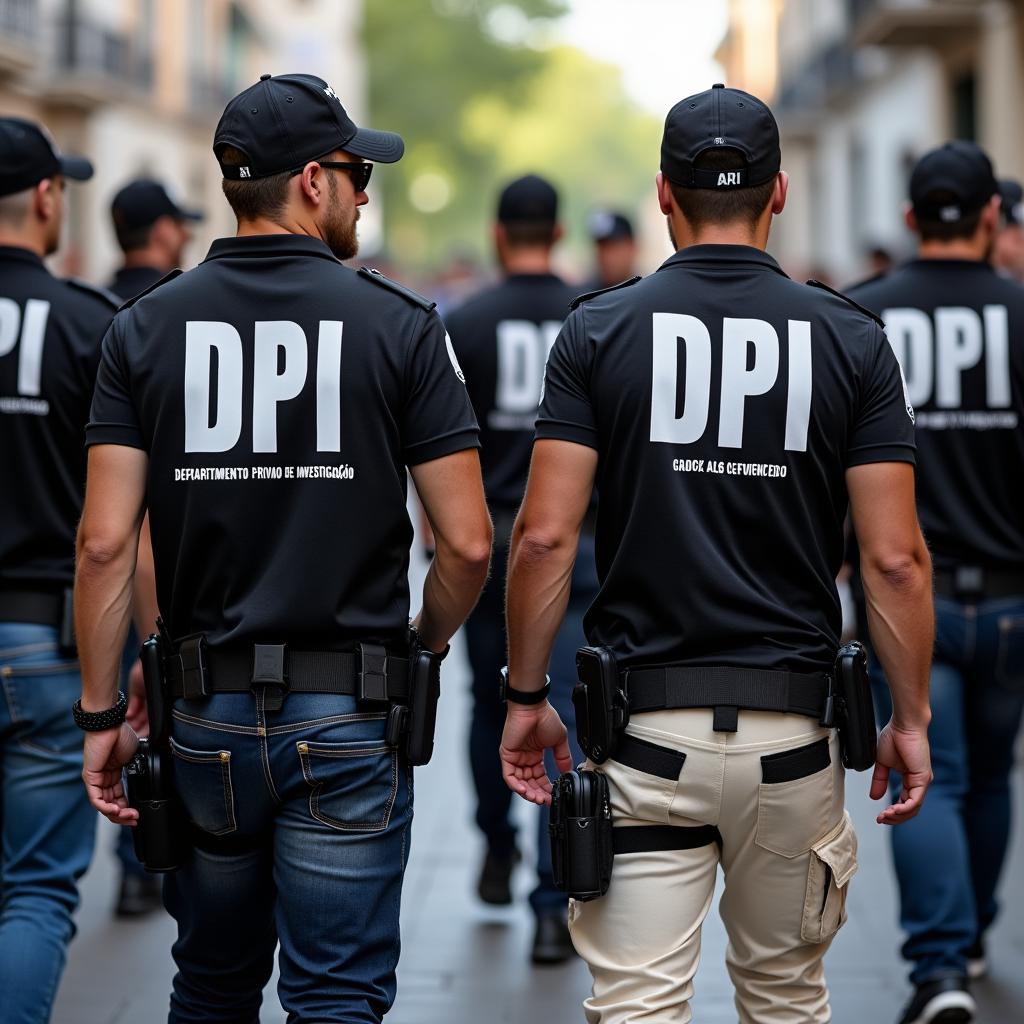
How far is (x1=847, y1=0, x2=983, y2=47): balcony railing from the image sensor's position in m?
19.9

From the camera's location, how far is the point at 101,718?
3.34 meters

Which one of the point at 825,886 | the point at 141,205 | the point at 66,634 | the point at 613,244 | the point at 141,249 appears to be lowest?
the point at 825,886

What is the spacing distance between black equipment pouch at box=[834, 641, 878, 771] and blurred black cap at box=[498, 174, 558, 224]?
2775mm

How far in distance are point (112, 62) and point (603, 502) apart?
28.8 m

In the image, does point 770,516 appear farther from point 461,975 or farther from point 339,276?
point 461,975

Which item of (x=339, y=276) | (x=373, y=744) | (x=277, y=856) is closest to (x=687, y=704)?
(x=373, y=744)

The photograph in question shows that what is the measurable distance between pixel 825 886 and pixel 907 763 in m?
0.32

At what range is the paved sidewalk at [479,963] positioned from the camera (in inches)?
188

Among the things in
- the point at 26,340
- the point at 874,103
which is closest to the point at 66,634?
the point at 26,340

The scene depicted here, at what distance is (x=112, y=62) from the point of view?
30.1 m

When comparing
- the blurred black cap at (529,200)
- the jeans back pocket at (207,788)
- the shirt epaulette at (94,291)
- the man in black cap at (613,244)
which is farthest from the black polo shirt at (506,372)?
the man in black cap at (613,244)

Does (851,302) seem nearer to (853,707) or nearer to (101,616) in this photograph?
(853,707)

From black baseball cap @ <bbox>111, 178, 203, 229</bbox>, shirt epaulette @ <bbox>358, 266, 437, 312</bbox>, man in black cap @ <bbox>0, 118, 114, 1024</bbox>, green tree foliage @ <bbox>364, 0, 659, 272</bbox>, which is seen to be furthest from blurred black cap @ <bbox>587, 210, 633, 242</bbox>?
green tree foliage @ <bbox>364, 0, 659, 272</bbox>

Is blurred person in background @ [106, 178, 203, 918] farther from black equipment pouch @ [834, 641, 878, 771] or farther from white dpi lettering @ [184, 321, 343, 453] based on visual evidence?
black equipment pouch @ [834, 641, 878, 771]
